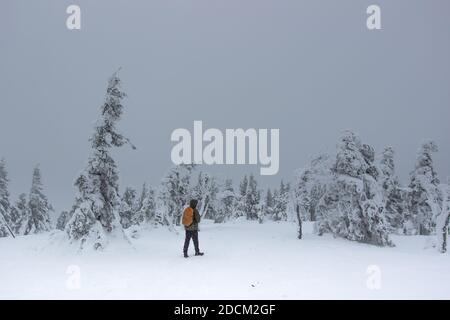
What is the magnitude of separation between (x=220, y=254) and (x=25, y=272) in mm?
7327

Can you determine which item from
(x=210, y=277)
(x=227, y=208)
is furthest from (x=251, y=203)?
(x=210, y=277)

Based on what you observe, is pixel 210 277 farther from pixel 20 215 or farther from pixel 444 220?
pixel 20 215

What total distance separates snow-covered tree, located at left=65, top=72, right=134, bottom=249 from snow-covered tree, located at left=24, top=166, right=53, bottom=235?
35449mm

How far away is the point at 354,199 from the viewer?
24.8 meters

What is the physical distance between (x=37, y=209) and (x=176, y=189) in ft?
69.0

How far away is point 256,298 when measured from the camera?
326 inches

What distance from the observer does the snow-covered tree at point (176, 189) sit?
38.6m

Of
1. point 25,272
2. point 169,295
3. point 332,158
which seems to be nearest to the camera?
point 169,295

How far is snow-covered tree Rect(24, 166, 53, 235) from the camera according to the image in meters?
47.8

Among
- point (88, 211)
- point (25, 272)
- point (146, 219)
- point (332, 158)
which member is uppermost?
point (332, 158)

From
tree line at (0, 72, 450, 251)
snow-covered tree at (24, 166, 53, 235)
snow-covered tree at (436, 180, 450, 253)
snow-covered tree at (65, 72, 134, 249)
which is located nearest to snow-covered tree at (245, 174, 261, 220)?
tree line at (0, 72, 450, 251)
